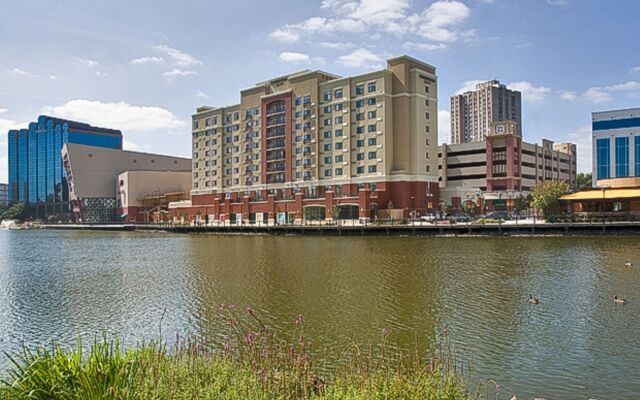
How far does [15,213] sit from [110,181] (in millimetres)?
49059

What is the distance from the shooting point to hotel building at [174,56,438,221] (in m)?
85.3

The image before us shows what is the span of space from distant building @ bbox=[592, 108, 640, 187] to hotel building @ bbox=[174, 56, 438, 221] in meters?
27.8

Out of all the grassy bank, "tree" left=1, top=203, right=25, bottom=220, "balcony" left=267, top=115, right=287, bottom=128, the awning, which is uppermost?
"balcony" left=267, top=115, right=287, bottom=128

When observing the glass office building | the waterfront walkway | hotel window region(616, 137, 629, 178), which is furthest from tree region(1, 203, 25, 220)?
hotel window region(616, 137, 629, 178)

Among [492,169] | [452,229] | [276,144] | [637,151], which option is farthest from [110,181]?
[637,151]

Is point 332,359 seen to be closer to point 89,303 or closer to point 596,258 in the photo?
point 89,303

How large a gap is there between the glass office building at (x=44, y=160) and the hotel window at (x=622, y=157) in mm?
146514

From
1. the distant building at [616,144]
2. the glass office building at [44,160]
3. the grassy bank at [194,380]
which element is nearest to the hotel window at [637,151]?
the distant building at [616,144]

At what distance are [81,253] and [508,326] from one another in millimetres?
46187

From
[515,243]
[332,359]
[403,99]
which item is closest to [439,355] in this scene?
[332,359]

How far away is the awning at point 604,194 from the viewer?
6475 centimetres

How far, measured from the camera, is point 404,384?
32.0 ft

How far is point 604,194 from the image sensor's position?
66375mm

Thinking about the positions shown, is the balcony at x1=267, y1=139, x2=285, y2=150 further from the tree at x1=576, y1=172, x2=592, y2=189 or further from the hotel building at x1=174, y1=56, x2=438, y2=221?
the tree at x1=576, y1=172, x2=592, y2=189
